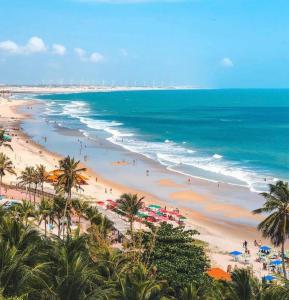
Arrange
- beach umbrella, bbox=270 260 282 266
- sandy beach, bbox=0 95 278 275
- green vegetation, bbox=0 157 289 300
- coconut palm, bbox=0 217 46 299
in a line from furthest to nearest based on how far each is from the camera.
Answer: sandy beach, bbox=0 95 278 275 → beach umbrella, bbox=270 260 282 266 → coconut palm, bbox=0 217 46 299 → green vegetation, bbox=0 157 289 300

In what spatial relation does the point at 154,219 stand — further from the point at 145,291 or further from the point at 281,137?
→ the point at 281,137

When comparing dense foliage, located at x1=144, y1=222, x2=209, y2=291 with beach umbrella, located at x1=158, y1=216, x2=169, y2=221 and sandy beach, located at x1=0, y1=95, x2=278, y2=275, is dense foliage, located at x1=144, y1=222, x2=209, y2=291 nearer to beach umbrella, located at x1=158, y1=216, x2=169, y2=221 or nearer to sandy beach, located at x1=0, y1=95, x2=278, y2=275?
sandy beach, located at x1=0, y1=95, x2=278, y2=275

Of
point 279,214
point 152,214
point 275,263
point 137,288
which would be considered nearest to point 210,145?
point 152,214

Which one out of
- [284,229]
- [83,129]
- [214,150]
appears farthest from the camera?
[83,129]

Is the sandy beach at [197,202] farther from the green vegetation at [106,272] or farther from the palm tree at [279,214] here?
the green vegetation at [106,272]

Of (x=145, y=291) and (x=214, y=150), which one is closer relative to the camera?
(x=145, y=291)

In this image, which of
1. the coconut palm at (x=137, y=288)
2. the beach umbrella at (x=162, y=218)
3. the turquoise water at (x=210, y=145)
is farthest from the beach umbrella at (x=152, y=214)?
the coconut palm at (x=137, y=288)

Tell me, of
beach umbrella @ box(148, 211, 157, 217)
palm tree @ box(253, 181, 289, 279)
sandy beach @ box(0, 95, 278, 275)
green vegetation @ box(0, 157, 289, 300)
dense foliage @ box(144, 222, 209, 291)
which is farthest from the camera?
beach umbrella @ box(148, 211, 157, 217)

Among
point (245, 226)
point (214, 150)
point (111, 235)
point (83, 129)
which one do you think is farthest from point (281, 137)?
point (111, 235)

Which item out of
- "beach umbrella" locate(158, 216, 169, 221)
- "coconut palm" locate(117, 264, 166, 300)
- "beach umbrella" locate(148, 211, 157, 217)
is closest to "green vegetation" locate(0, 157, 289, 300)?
"coconut palm" locate(117, 264, 166, 300)
